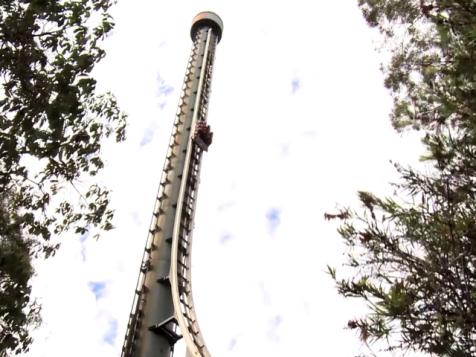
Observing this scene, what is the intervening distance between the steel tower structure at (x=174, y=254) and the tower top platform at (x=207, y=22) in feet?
34.9

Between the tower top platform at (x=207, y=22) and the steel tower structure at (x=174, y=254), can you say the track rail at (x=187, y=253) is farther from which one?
the tower top platform at (x=207, y=22)

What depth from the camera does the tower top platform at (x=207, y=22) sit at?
40.8 meters

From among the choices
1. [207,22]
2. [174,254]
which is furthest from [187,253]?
[207,22]

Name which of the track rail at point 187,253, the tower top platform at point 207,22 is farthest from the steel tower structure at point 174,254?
the tower top platform at point 207,22

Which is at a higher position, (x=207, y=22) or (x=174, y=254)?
(x=207, y=22)

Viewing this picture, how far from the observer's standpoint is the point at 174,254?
20531 mm

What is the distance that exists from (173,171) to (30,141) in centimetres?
2084

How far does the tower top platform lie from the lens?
134 ft

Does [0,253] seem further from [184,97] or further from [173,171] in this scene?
[184,97]

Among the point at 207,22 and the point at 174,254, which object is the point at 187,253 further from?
the point at 207,22

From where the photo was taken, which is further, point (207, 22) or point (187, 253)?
point (207, 22)

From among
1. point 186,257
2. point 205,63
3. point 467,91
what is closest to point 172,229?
point 186,257

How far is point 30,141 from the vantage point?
5648mm

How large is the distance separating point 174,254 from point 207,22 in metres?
26.8
